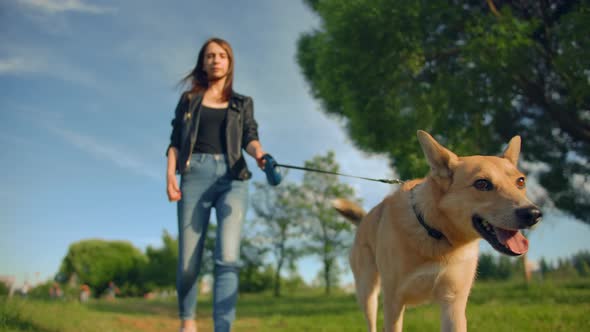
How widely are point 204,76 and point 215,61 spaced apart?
1.21ft

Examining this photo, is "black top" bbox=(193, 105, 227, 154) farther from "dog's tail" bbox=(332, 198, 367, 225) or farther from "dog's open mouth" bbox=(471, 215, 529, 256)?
"dog's open mouth" bbox=(471, 215, 529, 256)

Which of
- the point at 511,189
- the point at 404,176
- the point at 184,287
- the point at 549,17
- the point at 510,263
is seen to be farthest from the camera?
the point at 510,263

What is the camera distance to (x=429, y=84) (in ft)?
39.5

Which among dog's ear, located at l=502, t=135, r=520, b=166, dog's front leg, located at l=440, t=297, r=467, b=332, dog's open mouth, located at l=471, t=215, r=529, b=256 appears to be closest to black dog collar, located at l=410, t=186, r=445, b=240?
dog's open mouth, located at l=471, t=215, r=529, b=256

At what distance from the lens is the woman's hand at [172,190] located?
163 inches

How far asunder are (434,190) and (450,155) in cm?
31

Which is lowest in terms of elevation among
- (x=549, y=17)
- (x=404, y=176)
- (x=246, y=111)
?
(x=246, y=111)

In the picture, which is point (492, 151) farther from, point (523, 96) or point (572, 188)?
point (572, 188)

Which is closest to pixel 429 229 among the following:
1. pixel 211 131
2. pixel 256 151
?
pixel 256 151

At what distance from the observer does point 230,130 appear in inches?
168

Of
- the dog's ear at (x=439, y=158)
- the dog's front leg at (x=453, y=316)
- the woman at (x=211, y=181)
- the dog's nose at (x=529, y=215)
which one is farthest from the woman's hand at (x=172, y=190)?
the dog's nose at (x=529, y=215)

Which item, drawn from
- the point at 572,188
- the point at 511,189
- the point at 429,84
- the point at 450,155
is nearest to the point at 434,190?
the point at 450,155

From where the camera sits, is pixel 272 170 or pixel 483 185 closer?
pixel 483 185

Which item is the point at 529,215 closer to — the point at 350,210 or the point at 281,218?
the point at 350,210
